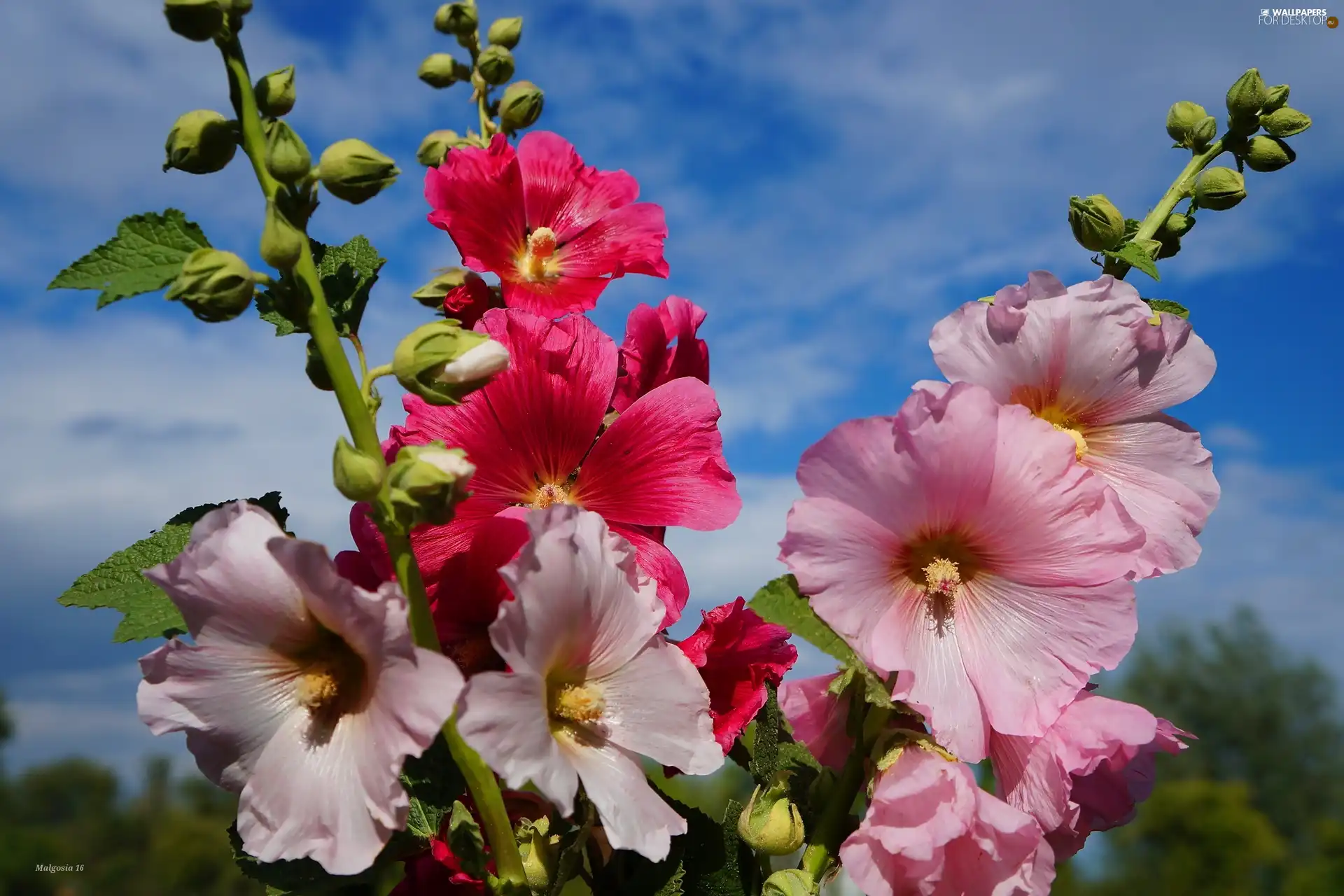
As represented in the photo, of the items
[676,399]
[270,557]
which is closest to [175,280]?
[270,557]

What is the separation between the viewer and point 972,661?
1016 millimetres

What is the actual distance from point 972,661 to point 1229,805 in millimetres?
27261

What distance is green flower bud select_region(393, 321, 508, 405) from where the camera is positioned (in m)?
0.88

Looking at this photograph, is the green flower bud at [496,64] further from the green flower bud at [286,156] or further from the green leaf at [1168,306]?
the green leaf at [1168,306]

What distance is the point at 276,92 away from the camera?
3.09ft

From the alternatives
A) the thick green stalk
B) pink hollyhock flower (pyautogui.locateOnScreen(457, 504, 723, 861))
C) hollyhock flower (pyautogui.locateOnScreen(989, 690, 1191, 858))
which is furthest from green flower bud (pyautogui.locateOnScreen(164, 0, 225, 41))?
hollyhock flower (pyautogui.locateOnScreen(989, 690, 1191, 858))

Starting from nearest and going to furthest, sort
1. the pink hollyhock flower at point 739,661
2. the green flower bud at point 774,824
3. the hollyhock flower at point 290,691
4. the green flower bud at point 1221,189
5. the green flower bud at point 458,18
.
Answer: the hollyhock flower at point 290,691 < the green flower bud at point 774,824 < the pink hollyhock flower at point 739,661 < the green flower bud at point 1221,189 < the green flower bud at point 458,18

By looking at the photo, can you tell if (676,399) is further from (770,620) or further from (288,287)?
(288,287)

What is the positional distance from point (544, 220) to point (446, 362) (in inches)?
19.9

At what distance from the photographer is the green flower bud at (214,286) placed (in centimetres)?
85

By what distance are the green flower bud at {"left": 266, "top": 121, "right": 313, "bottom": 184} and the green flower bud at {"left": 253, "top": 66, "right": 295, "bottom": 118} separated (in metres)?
0.06

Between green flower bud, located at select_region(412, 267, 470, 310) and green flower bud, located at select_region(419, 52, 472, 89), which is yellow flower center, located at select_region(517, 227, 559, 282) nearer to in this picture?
green flower bud, located at select_region(412, 267, 470, 310)

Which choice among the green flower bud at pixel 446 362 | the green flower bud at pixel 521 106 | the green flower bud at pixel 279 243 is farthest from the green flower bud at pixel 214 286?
the green flower bud at pixel 521 106

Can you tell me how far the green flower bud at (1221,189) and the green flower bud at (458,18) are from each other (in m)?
1.01
